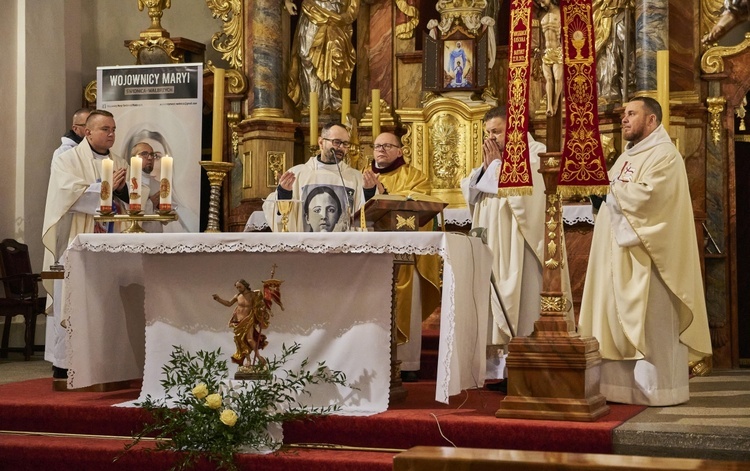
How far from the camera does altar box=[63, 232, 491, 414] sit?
18.3ft

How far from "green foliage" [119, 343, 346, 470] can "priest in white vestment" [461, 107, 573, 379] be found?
1640 millimetres

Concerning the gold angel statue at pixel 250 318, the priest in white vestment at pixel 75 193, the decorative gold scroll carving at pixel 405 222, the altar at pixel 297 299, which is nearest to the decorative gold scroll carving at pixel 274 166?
the priest in white vestment at pixel 75 193

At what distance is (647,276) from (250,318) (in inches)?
89.0

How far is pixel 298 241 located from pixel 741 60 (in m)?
5.56

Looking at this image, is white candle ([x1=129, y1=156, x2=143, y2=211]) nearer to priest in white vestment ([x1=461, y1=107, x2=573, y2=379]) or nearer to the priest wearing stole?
the priest wearing stole

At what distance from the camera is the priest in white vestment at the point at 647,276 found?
6203 mm

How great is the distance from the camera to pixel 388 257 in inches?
229

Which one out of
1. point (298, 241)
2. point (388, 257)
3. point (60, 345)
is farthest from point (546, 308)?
point (60, 345)

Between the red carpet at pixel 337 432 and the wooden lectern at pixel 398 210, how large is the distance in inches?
39.1

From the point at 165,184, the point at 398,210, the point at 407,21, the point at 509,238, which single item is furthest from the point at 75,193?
the point at 407,21

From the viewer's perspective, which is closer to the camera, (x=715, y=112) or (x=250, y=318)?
(x=250, y=318)

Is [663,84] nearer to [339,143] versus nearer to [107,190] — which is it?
[339,143]

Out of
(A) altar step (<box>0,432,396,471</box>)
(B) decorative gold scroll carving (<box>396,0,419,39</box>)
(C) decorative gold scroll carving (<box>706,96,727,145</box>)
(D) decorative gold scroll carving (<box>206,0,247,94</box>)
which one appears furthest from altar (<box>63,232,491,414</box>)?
(B) decorative gold scroll carving (<box>396,0,419,39</box>)

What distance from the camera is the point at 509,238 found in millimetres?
7023
